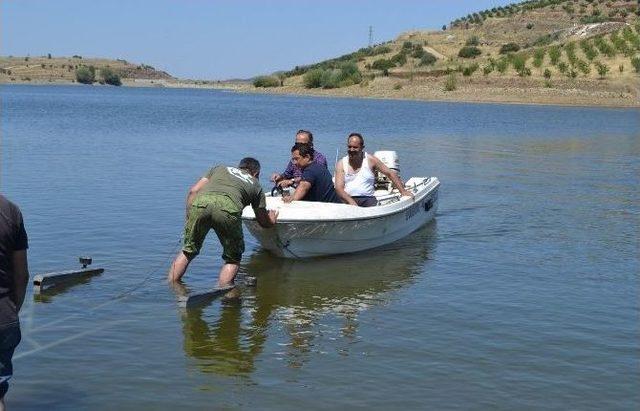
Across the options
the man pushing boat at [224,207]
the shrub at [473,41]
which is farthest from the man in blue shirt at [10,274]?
the shrub at [473,41]

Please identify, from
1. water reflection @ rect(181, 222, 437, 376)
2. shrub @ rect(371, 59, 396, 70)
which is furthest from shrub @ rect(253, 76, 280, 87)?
water reflection @ rect(181, 222, 437, 376)

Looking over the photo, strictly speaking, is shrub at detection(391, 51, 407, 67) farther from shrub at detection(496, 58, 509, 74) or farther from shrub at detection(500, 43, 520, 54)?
shrub at detection(496, 58, 509, 74)

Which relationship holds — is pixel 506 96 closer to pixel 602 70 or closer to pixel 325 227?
pixel 602 70

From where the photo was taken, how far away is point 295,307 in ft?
32.6

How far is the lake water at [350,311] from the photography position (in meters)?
7.32

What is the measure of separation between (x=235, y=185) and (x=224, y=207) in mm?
308

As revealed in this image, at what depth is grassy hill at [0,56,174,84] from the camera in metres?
156

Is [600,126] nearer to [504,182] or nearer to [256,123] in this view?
[256,123]

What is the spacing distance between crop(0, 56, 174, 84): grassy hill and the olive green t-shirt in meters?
148

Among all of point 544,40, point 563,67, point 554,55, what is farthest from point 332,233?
point 544,40

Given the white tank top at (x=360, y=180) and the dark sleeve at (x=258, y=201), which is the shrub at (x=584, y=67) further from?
the dark sleeve at (x=258, y=201)

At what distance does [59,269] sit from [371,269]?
4.17 metres

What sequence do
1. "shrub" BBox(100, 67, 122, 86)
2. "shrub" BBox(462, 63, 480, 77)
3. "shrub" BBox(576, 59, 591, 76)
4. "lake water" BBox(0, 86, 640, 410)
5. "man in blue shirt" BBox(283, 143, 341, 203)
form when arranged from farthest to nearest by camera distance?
"shrub" BBox(100, 67, 122, 86)
"shrub" BBox(462, 63, 480, 77)
"shrub" BBox(576, 59, 591, 76)
"man in blue shirt" BBox(283, 143, 341, 203)
"lake water" BBox(0, 86, 640, 410)

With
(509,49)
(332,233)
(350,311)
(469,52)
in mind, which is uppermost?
(509,49)
